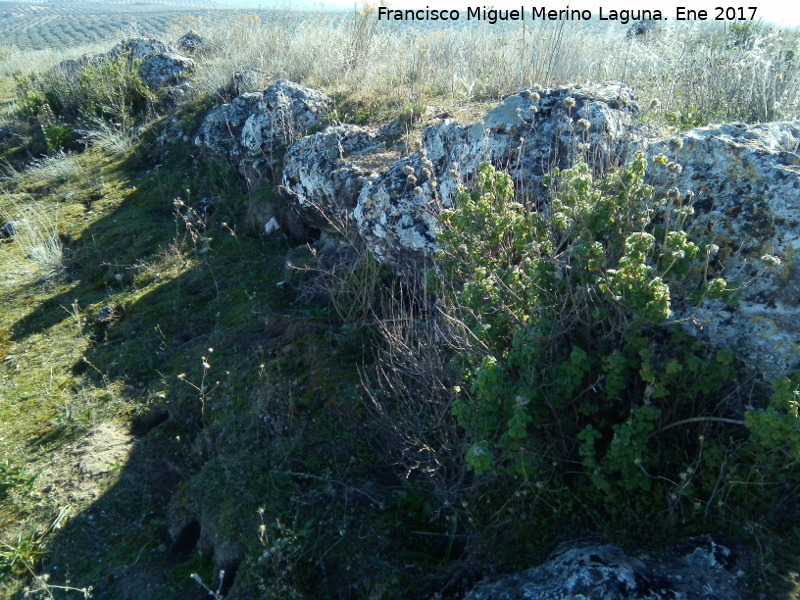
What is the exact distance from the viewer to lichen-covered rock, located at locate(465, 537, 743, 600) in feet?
6.77

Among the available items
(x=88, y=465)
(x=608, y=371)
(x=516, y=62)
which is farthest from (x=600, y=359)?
(x=516, y=62)

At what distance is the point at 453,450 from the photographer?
303 cm

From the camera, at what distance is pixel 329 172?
5246mm

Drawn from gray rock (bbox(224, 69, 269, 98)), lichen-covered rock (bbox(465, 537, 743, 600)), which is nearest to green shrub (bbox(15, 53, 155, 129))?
gray rock (bbox(224, 69, 269, 98))

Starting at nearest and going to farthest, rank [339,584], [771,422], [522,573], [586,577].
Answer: [771,422] → [586,577] → [522,573] → [339,584]

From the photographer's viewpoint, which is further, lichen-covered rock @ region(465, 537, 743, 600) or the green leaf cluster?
the green leaf cluster

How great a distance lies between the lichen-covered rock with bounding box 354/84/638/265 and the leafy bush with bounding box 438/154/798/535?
3.90 ft

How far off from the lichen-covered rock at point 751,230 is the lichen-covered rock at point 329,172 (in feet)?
8.90

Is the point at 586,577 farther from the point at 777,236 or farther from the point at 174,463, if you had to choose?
the point at 174,463

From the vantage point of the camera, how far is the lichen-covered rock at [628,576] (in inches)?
81.3

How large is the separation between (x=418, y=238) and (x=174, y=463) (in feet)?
7.16

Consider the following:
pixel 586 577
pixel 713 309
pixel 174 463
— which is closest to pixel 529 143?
pixel 713 309

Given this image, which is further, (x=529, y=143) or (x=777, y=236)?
(x=529, y=143)

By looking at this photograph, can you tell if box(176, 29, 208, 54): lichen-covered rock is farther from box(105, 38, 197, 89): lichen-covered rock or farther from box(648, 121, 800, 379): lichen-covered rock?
box(648, 121, 800, 379): lichen-covered rock
